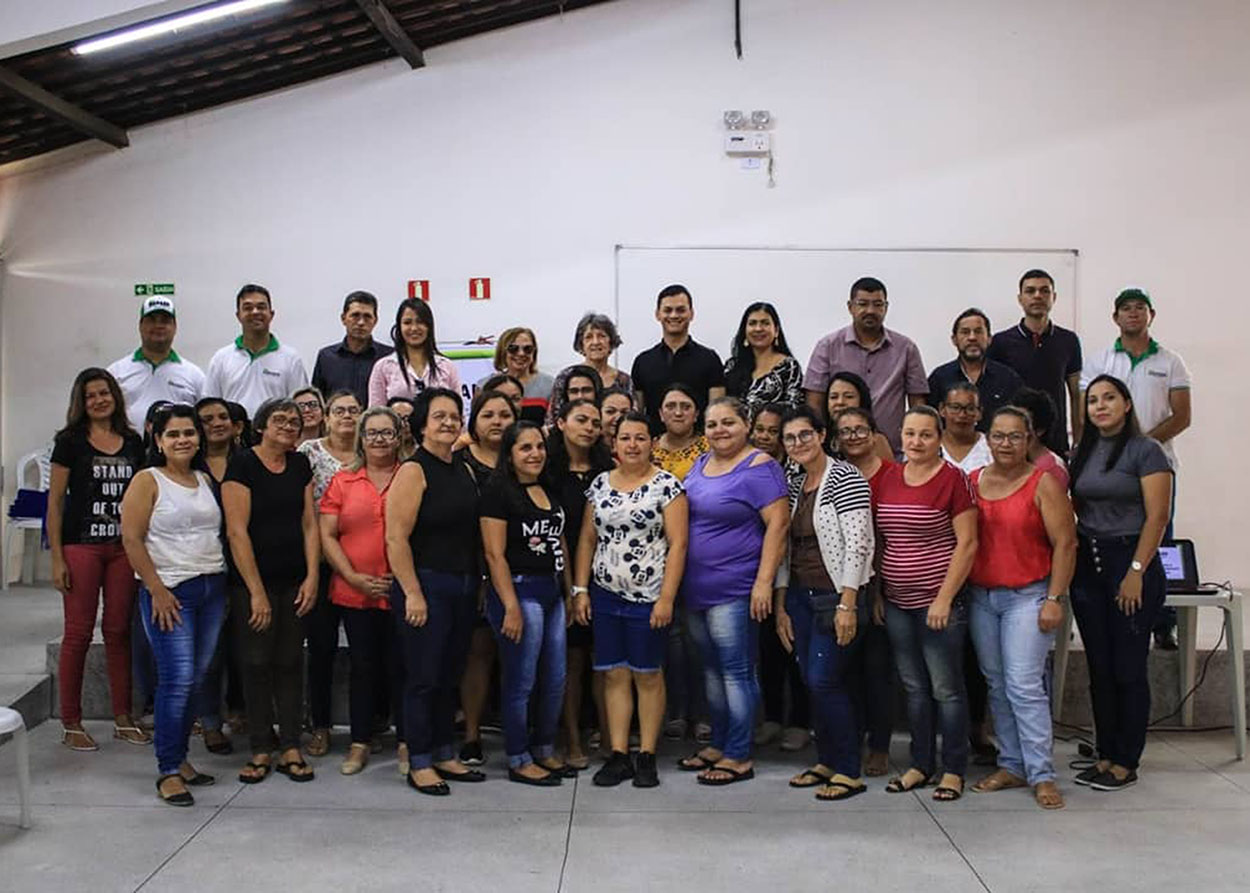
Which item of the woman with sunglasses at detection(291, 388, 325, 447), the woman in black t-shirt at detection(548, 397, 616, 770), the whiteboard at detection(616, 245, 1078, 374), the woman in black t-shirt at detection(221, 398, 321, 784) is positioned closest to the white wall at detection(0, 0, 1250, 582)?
the whiteboard at detection(616, 245, 1078, 374)

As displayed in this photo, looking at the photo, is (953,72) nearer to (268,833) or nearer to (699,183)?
(699,183)

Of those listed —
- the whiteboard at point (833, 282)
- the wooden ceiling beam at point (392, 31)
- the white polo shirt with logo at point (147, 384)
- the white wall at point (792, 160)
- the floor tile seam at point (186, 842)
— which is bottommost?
the floor tile seam at point (186, 842)

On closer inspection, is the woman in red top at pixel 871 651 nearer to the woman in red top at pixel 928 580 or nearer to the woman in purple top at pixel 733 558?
the woman in red top at pixel 928 580

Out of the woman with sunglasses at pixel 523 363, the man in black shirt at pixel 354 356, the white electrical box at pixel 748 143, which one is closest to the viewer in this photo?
the woman with sunglasses at pixel 523 363

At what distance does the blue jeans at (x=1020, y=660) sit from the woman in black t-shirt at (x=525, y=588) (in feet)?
4.87

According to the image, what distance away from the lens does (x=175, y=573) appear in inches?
151

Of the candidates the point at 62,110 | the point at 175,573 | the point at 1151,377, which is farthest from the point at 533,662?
the point at 62,110

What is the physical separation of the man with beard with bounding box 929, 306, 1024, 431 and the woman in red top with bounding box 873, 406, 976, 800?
1.16 m

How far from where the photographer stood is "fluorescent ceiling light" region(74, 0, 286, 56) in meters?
6.02

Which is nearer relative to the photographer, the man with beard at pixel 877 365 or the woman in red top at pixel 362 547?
the woman in red top at pixel 362 547

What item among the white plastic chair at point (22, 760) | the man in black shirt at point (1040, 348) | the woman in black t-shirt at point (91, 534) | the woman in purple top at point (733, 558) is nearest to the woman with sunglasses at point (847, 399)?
the woman in purple top at point (733, 558)

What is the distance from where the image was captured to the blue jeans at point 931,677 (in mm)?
3900

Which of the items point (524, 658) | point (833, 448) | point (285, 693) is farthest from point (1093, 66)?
point (285, 693)

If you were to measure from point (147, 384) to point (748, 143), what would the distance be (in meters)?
3.98
